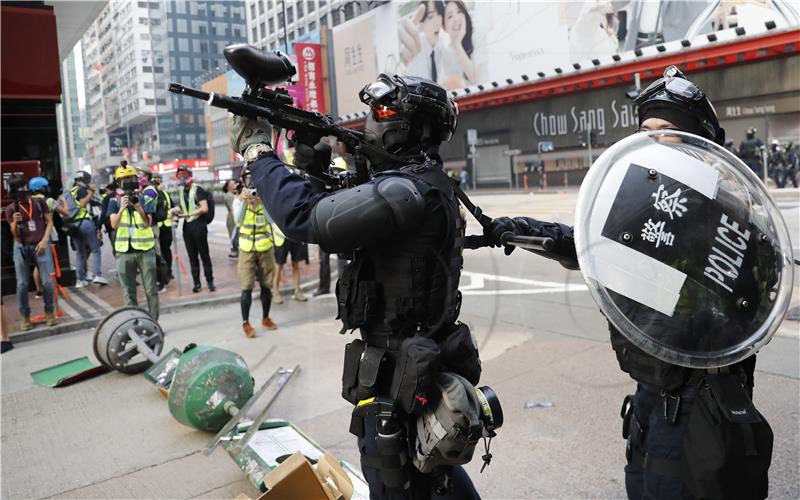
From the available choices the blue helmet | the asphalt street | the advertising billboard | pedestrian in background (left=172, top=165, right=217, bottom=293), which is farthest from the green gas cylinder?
the advertising billboard

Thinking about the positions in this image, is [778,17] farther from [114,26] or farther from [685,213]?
A: [685,213]

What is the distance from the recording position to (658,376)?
Answer: 6.57 feet

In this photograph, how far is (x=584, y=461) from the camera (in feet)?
11.8

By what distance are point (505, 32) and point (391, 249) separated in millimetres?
28678

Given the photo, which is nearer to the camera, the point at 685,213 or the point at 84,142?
the point at 685,213

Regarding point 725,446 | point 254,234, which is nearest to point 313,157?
point 725,446

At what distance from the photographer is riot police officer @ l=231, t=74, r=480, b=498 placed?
2.08 meters

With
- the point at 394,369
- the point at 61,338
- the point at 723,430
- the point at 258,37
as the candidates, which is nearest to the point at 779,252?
the point at 723,430

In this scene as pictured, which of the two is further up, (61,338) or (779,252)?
(779,252)

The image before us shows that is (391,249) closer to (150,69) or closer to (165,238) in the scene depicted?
(165,238)

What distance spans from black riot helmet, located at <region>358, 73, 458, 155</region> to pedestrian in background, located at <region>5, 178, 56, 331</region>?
7.30m

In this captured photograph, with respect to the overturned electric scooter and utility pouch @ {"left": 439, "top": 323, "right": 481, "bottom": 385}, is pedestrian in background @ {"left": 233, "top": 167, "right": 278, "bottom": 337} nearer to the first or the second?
the overturned electric scooter

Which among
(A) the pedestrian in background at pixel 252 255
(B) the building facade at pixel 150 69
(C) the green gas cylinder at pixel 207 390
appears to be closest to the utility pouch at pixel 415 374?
(C) the green gas cylinder at pixel 207 390

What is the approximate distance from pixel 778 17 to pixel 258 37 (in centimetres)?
1954
